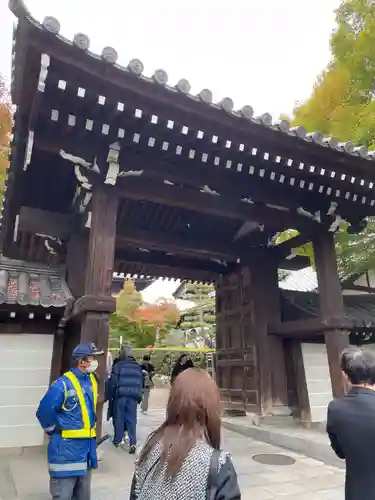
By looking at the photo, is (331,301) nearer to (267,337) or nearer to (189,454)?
(267,337)

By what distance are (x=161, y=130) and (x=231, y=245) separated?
3.76 meters

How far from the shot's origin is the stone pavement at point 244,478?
12.9ft

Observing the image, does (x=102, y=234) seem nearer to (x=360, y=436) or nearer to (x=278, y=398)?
(x=360, y=436)

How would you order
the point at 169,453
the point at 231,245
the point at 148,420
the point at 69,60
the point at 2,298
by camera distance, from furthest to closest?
the point at 148,420, the point at 231,245, the point at 2,298, the point at 69,60, the point at 169,453

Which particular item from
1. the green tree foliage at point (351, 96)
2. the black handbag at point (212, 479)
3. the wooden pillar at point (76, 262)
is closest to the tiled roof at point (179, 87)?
the green tree foliage at point (351, 96)

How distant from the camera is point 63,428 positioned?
Answer: 10.3ft

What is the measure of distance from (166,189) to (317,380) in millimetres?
4822

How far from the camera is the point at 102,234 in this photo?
15.9 ft

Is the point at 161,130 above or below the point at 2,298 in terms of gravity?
above

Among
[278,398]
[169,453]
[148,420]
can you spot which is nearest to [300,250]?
[278,398]

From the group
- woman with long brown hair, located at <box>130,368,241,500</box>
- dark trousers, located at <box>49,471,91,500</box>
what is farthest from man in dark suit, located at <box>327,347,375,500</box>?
dark trousers, located at <box>49,471,91,500</box>

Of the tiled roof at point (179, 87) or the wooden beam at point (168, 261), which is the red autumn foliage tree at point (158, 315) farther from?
the tiled roof at point (179, 87)

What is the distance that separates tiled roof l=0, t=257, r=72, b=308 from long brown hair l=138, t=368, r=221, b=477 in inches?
158

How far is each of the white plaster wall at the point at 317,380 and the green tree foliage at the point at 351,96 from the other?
1.87m
